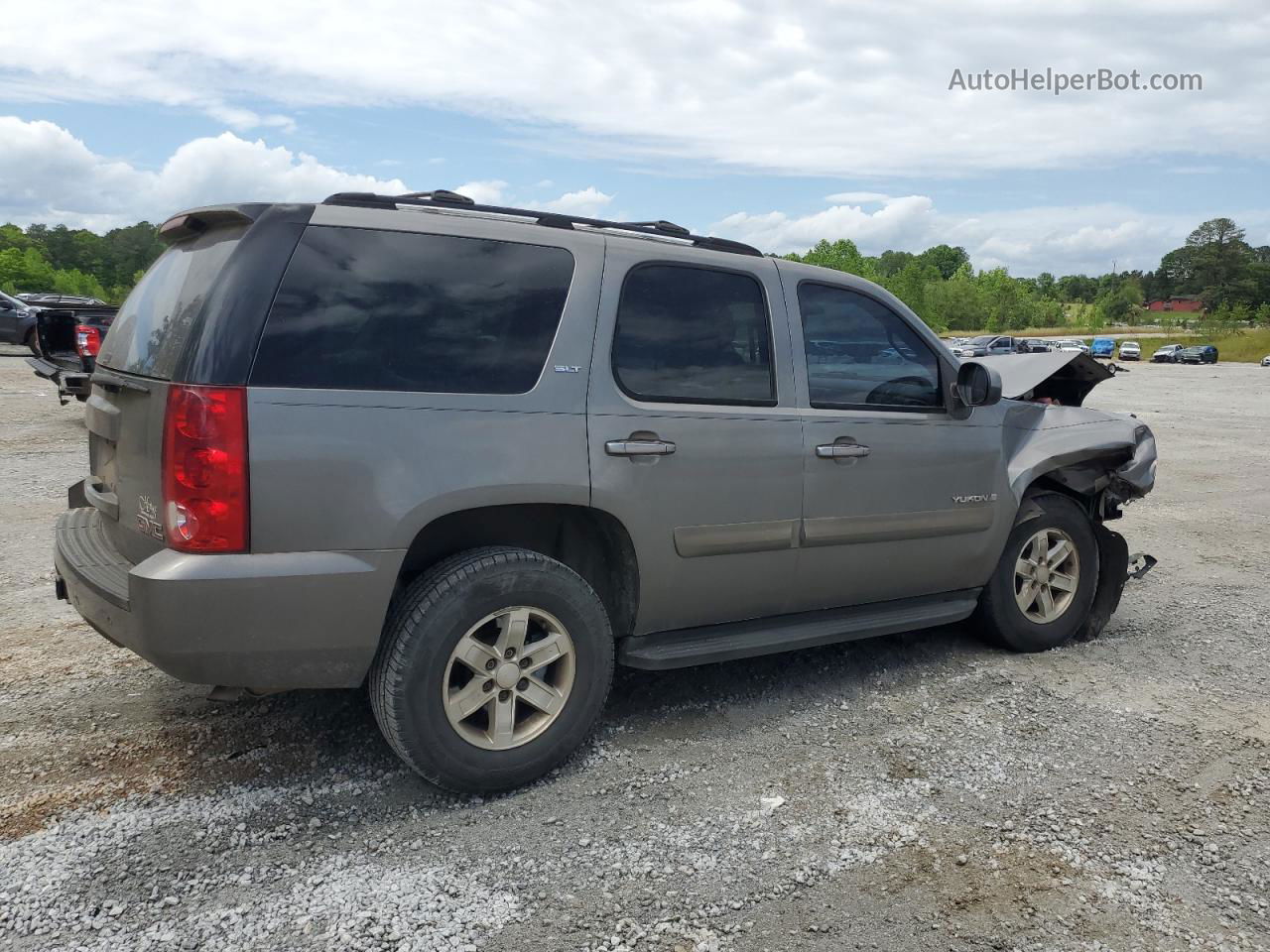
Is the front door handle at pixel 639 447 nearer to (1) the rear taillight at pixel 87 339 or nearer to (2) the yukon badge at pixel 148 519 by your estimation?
(2) the yukon badge at pixel 148 519

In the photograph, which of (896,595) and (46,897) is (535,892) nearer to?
(46,897)

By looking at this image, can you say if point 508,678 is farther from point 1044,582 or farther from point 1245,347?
point 1245,347

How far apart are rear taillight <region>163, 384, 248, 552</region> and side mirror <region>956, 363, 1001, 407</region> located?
3.05m

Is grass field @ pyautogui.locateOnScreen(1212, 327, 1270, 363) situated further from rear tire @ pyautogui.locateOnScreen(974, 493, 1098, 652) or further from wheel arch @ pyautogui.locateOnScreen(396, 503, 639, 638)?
wheel arch @ pyautogui.locateOnScreen(396, 503, 639, 638)

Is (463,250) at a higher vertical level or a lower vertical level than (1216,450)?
higher

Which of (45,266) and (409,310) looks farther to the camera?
(45,266)

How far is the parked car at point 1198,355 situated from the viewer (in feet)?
208

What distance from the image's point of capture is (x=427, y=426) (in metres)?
3.24

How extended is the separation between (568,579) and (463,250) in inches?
45.8

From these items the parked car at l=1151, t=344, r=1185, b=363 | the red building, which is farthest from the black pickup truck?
the red building

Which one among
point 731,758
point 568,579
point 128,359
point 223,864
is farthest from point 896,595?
point 128,359

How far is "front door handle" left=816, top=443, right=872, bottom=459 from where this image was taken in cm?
411

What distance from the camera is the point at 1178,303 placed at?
16012 centimetres

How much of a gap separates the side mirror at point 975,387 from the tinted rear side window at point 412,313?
195cm
